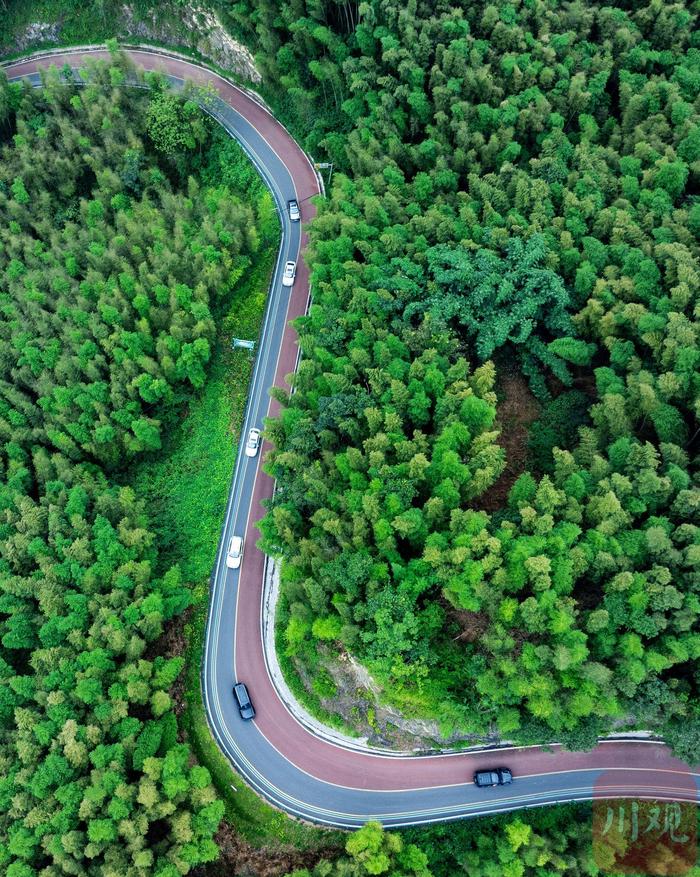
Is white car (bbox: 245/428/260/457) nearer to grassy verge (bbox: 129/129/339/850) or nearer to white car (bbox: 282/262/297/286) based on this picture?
grassy verge (bbox: 129/129/339/850)

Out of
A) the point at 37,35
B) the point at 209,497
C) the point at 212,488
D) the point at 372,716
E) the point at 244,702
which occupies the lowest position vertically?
the point at 244,702

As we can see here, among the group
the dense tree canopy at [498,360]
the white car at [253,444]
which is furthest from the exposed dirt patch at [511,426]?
the white car at [253,444]

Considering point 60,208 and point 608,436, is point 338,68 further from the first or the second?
point 608,436

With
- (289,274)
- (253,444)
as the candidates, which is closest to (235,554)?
(253,444)

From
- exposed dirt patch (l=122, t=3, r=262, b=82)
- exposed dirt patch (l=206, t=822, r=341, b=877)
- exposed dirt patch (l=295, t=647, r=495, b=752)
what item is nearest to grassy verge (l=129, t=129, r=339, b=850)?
exposed dirt patch (l=206, t=822, r=341, b=877)

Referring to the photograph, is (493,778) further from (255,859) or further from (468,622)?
(255,859)

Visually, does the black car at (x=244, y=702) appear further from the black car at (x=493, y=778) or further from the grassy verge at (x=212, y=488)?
the black car at (x=493, y=778)

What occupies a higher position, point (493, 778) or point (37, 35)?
A: point (37, 35)

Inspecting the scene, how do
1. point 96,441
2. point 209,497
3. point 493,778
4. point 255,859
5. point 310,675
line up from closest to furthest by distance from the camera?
point 493,778, point 255,859, point 310,675, point 96,441, point 209,497

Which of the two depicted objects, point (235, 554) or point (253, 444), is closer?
point (235, 554)
